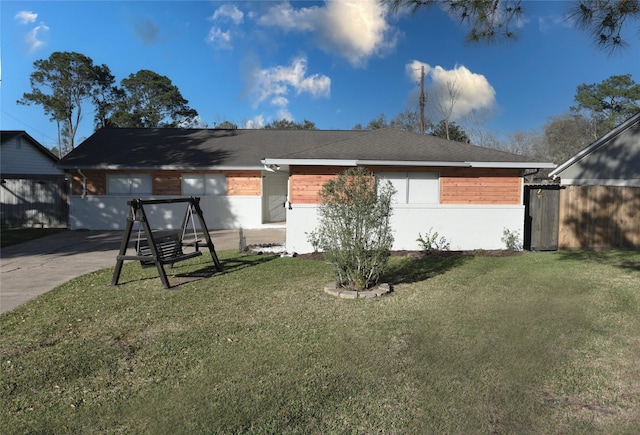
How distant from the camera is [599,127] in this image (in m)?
38.8

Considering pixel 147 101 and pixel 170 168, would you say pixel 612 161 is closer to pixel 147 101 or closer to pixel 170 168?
pixel 170 168

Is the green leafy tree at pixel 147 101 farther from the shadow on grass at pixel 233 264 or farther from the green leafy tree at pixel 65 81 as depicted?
the shadow on grass at pixel 233 264

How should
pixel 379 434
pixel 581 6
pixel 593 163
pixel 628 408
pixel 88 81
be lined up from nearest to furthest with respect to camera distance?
pixel 379 434
pixel 628 408
pixel 581 6
pixel 593 163
pixel 88 81

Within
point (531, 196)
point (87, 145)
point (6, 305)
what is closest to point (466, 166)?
point (531, 196)

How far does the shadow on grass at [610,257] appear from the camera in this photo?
9267 millimetres

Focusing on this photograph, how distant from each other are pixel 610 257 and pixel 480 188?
11.0ft

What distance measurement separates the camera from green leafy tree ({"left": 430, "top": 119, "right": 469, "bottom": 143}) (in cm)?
3784

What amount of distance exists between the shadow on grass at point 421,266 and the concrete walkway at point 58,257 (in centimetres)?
489

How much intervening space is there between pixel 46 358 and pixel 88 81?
45.1 metres

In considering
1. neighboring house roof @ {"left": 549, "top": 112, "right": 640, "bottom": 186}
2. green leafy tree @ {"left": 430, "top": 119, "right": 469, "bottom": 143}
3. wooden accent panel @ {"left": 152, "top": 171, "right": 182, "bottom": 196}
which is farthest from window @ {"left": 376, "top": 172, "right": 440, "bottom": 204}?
green leafy tree @ {"left": 430, "top": 119, "right": 469, "bottom": 143}

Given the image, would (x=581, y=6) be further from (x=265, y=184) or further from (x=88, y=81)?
(x=88, y=81)

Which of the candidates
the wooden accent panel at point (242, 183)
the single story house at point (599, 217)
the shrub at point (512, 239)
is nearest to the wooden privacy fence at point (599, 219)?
the single story house at point (599, 217)

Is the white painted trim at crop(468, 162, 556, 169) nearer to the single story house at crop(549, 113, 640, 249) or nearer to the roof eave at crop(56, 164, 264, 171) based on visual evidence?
the single story house at crop(549, 113, 640, 249)

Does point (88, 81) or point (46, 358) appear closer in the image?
point (46, 358)
